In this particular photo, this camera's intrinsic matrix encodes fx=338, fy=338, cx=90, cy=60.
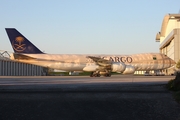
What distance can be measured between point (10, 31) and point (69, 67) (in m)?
10.4

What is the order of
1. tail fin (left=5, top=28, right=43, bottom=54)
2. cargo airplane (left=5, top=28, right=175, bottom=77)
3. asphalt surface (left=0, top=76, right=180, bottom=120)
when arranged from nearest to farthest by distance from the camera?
asphalt surface (left=0, top=76, right=180, bottom=120), cargo airplane (left=5, top=28, right=175, bottom=77), tail fin (left=5, top=28, right=43, bottom=54)

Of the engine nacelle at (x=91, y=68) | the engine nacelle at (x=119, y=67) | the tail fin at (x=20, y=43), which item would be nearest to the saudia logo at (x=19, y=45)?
the tail fin at (x=20, y=43)

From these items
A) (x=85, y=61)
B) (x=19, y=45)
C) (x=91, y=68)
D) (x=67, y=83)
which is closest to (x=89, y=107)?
(x=67, y=83)

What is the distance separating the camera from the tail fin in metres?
47.4

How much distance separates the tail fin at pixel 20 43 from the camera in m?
47.4

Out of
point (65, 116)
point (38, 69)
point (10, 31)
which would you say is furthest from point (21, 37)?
point (65, 116)

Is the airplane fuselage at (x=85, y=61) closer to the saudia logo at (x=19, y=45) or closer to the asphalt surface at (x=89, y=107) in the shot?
the saudia logo at (x=19, y=45)

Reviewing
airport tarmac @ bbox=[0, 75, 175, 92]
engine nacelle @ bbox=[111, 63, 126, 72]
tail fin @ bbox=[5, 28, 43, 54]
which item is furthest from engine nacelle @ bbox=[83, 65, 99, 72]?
airport tarmac @ bbox=[0, 75, 175, 92]

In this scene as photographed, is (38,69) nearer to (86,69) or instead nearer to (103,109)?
(86,69)

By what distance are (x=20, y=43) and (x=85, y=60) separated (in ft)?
31.8

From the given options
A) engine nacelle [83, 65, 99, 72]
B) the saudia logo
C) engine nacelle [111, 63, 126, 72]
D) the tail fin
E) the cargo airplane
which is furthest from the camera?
the saudia logo

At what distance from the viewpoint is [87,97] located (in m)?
11.8

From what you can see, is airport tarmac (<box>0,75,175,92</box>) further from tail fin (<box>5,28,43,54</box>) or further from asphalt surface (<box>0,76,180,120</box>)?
tail fin (<box>5,28,43,54</box>)

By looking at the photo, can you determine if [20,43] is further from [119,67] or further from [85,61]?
[119,67]
